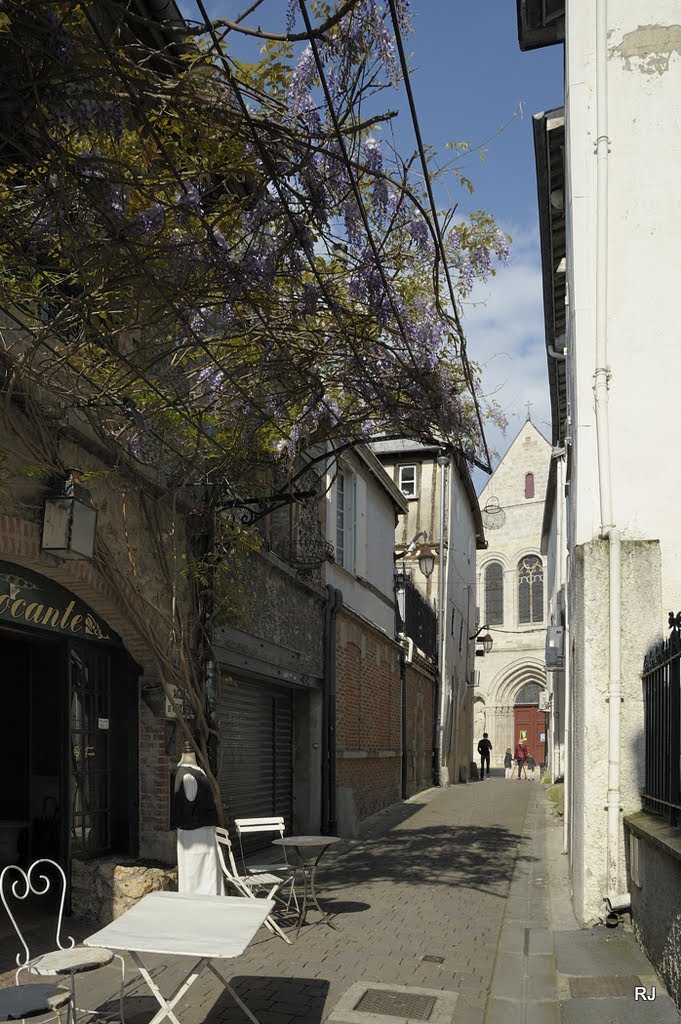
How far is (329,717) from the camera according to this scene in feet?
51.4

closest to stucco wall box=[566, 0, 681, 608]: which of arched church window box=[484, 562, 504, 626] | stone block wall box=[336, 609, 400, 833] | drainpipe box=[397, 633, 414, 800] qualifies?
stone block wall box=[336, 609, 400, 833]

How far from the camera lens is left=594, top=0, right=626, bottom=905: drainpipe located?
7.48 m

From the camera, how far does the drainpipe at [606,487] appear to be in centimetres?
748

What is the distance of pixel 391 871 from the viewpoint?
11.7 m

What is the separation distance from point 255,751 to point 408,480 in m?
16.6

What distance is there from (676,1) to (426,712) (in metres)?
21.1

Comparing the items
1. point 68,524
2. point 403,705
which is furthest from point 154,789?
point 403,705

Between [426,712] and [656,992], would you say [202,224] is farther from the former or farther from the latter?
[426,712]

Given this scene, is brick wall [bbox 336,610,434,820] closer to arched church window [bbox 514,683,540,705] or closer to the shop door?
the shop door

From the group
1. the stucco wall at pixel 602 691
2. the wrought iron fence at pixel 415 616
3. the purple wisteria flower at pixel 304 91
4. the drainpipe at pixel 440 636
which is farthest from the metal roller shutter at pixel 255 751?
the drainpipe at pixel 440 636

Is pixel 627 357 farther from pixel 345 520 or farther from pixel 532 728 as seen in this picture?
pixel 532 728

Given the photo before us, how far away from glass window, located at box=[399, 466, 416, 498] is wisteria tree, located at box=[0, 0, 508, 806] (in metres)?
19.0

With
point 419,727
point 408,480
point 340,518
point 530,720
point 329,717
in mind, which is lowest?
point 530,720

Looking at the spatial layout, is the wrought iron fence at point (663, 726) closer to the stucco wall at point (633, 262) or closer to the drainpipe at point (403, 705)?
the stucco wall at point (633, 262)
